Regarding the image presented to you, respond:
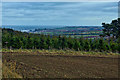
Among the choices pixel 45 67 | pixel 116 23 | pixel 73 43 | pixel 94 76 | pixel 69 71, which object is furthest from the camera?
pixel 116 23

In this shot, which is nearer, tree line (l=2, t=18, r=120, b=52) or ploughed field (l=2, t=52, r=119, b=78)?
ploughed field (l=2, t=52, r=119, b=78)

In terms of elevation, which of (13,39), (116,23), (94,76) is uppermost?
(116,23)

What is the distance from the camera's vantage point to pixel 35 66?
628 centimetres

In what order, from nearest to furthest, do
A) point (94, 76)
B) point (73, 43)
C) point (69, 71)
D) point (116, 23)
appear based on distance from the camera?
point (94, 76) → point (69, 71) → point (73, 43) → point (116, 23)

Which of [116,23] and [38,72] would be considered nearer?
[38,72]

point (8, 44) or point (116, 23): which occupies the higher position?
point (116, 23)

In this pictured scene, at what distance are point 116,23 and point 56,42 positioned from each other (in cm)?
1107

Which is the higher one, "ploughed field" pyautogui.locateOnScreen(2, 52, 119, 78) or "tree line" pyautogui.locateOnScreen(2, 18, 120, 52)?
"tree line" pyautogui.locateOnScreen(2, 18, 120, 52)

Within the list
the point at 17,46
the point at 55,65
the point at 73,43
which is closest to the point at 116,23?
the point at 73,43

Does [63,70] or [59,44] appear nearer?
[63,70]

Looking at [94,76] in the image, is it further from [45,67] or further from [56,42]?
[56,42]

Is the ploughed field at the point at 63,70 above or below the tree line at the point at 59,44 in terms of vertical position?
below

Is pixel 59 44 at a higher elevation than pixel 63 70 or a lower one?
higher

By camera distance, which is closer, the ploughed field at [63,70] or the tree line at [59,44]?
the ploughed field at [63,70]
